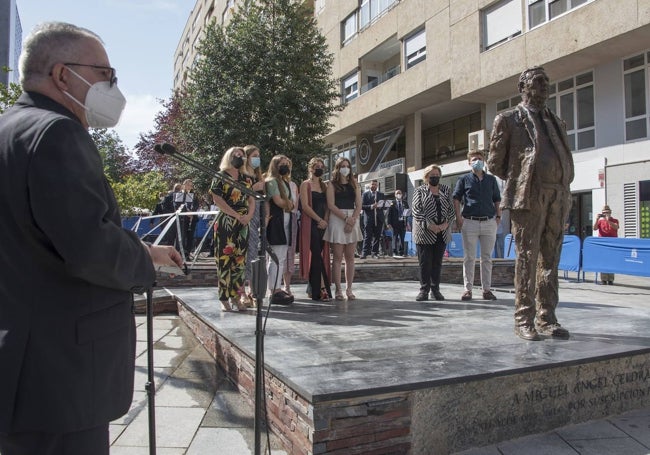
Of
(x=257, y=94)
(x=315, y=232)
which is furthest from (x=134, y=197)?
(x=315, y=232)

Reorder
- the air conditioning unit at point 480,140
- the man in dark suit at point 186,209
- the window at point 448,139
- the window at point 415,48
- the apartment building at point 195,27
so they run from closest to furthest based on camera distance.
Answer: the man in dark suit at point 186,209
the air conditioning unit at point 480,140
the window at point 415,48
the window at point 448,139
the apartment building at point 195,27

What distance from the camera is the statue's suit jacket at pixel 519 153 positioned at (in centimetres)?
440

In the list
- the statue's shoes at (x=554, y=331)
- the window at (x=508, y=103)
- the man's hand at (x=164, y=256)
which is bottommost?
the statue's shoes at (x=554, y=331)

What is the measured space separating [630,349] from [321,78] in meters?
17.9

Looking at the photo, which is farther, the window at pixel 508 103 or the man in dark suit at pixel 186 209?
the window at pixel 508 103

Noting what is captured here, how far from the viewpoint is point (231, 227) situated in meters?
5.87

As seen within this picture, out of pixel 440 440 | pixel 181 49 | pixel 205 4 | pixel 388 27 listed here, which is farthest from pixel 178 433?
pixel 181 49

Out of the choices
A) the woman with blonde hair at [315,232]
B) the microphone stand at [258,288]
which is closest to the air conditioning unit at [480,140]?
the woman with blonde hair at [315,232]

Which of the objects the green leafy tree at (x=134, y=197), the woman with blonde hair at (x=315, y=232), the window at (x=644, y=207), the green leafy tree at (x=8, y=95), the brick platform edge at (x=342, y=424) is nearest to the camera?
the brick platform edge at (x=342, y=424)

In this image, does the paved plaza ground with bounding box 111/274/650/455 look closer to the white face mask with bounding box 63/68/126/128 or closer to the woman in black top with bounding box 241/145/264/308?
the woman in black top with bounding box 241/145/264/308

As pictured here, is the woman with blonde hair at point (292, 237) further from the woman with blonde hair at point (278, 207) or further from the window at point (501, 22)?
the window at point (501, 22)

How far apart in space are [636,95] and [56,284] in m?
17.9

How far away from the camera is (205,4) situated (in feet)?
176

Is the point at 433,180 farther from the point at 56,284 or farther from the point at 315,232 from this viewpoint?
the point at 56,284
